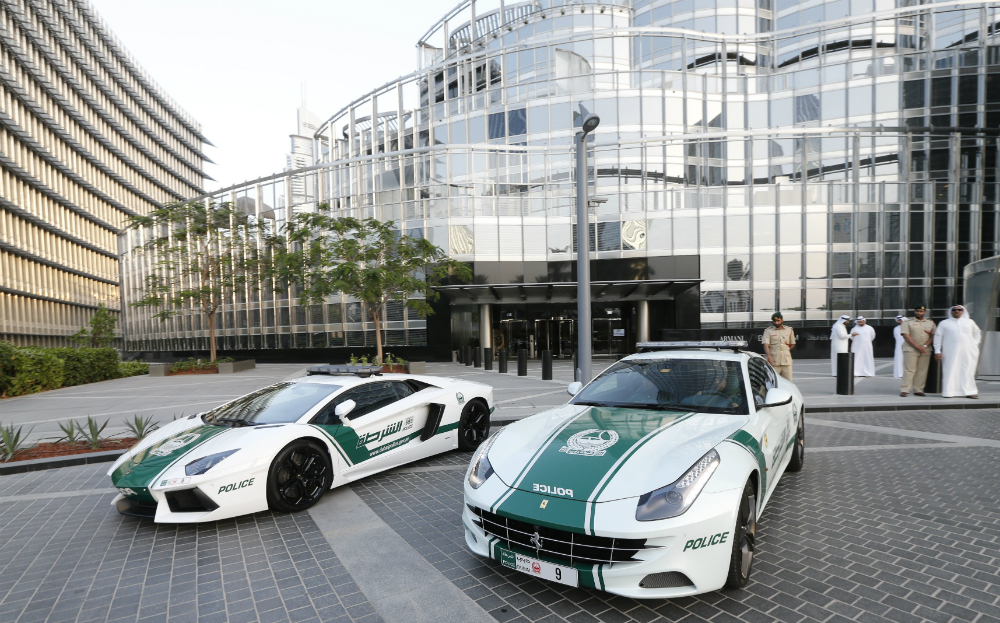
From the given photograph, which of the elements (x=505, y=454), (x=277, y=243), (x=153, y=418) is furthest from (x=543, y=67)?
(x=505, y=454)

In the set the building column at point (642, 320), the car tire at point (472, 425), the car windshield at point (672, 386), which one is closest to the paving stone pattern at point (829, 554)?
the car tire at point (472, 425)

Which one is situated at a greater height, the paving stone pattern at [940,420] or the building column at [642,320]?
the building column at [642,320]

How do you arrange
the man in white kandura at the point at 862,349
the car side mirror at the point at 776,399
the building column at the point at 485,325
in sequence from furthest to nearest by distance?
the building column at the point at 485,325
the man in white kandura at the point at 862,349
the car side mirror at the point at 776,399

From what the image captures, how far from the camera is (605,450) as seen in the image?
356 cm

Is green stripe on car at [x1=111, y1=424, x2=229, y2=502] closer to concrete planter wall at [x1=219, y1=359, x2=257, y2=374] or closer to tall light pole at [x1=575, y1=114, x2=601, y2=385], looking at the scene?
tall light pole at [x1=575, y1=114, x2=601, y2=385]

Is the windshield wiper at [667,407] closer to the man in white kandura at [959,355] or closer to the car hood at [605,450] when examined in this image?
the car hood at [605,450]

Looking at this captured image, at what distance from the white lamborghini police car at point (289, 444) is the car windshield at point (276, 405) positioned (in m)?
0.02

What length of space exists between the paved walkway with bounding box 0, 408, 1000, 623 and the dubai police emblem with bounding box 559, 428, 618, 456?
912mm

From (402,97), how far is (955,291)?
33.9 m

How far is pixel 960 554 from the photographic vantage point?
3832 millimetres

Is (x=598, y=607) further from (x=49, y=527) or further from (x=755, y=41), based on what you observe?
(x=755, y=41)

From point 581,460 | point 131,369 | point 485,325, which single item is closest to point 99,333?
point 131,369

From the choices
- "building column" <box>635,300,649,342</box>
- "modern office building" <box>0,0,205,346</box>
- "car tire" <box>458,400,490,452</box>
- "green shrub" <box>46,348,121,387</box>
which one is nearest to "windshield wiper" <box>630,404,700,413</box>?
"car tire" <box>458,400,490,452</box>

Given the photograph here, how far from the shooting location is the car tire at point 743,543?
127 inches
